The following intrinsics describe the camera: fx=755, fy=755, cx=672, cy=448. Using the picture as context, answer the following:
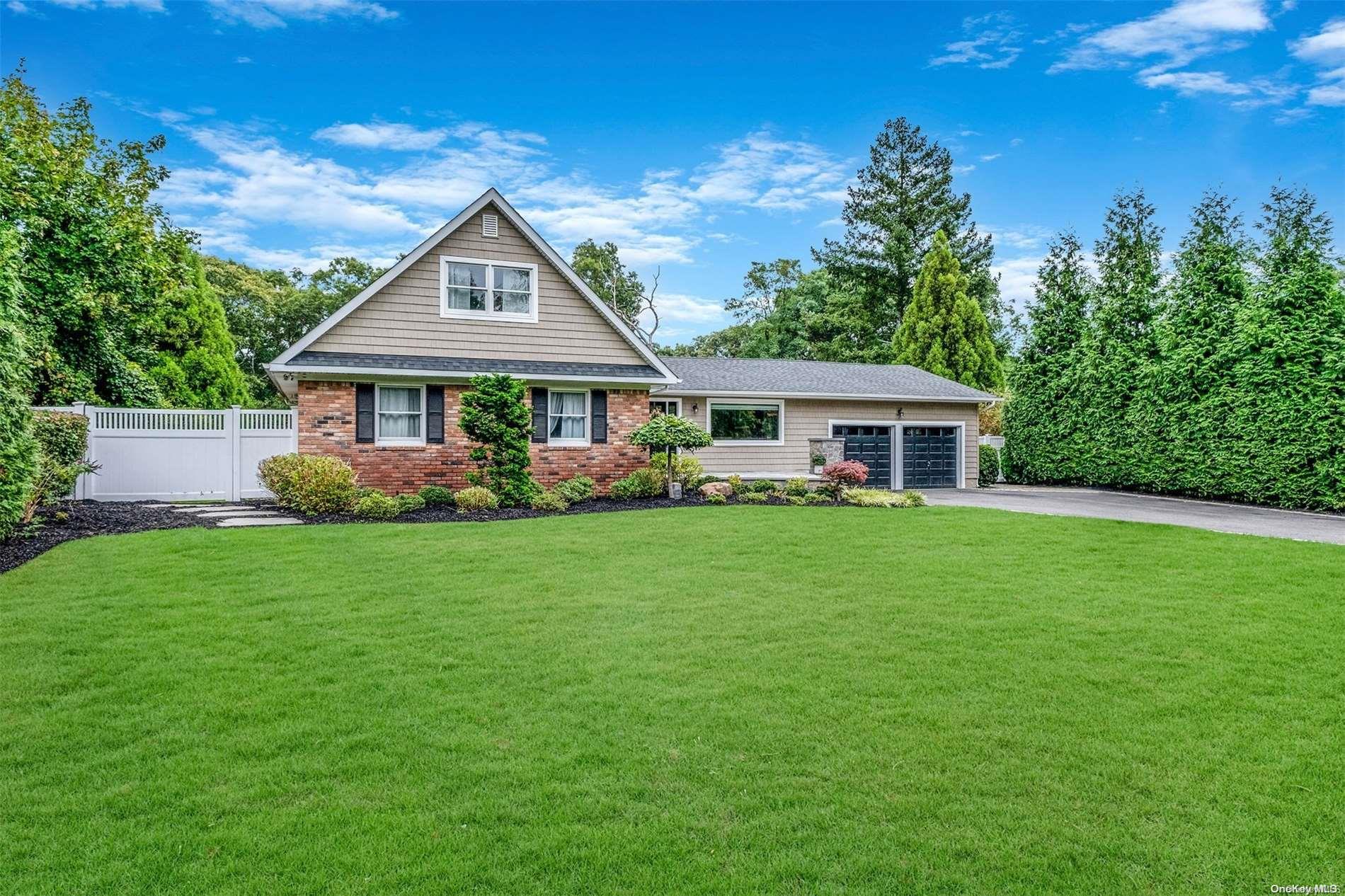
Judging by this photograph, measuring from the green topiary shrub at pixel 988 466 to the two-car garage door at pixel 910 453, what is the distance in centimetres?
192

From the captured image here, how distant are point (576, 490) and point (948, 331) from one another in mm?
22289

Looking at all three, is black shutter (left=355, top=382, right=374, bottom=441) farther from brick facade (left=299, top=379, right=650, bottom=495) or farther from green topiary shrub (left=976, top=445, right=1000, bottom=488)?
green topiary shrub (left=976, top=445, right=1000, bottom=488)

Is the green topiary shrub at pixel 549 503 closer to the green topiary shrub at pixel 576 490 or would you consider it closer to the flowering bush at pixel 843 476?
the green topiary shrub at pixel 576 490

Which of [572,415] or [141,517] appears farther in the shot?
[572,415]

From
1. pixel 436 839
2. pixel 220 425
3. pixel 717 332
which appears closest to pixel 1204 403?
pixel 436 839

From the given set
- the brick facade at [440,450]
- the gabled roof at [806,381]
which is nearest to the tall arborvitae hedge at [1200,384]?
the gabled roof at [806,381]

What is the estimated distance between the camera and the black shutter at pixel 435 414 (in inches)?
640

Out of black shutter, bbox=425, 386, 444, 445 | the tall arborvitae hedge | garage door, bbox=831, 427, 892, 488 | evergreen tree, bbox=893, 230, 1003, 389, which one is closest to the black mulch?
black shutter, bbox=425, 386, 444, 445

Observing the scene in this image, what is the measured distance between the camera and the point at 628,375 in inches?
680

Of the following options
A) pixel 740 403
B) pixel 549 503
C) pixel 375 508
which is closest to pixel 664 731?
pixel 375 508

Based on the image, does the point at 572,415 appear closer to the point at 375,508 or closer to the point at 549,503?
the point at 549,503

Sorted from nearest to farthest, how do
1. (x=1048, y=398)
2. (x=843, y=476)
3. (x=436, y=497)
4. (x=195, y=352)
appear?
1. (x=436, y=497)
2. (x=843, y=476)
3. (x=1048, y=398)
4. (x=195, y=352)

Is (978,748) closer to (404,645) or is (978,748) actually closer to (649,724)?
(649,724)

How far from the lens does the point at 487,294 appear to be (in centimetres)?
1686
